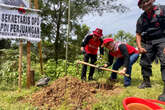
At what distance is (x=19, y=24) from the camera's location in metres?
3.68

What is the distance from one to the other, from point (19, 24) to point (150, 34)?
3083 millimetres

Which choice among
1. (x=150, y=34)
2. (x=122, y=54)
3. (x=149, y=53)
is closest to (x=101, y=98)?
(x=122, y=54)

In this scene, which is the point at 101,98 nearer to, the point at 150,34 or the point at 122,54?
the point at 122,54

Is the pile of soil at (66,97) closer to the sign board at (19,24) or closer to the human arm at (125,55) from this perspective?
the human arm at (125,55)

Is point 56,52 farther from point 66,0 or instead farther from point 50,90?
point 50,90

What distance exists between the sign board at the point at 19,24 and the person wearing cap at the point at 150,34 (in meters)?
2.54

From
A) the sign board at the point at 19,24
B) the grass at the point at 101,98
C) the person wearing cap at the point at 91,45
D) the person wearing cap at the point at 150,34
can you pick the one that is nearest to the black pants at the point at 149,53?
the person wearing cap at the point at 150,34

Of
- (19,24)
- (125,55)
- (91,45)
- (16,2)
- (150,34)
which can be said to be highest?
(16,2)

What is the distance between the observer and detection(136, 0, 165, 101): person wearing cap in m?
3.26

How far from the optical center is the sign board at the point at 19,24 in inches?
138

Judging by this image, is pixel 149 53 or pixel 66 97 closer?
pixel 66 97

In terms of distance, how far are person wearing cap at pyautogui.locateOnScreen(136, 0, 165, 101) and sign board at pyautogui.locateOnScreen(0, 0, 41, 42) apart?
2.54 metres

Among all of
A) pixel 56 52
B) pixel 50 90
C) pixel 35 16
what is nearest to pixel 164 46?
pixel 50 90

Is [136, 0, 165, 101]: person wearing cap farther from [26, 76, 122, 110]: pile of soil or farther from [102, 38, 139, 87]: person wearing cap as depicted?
[26, 76, 122, 110]: pile of soil
